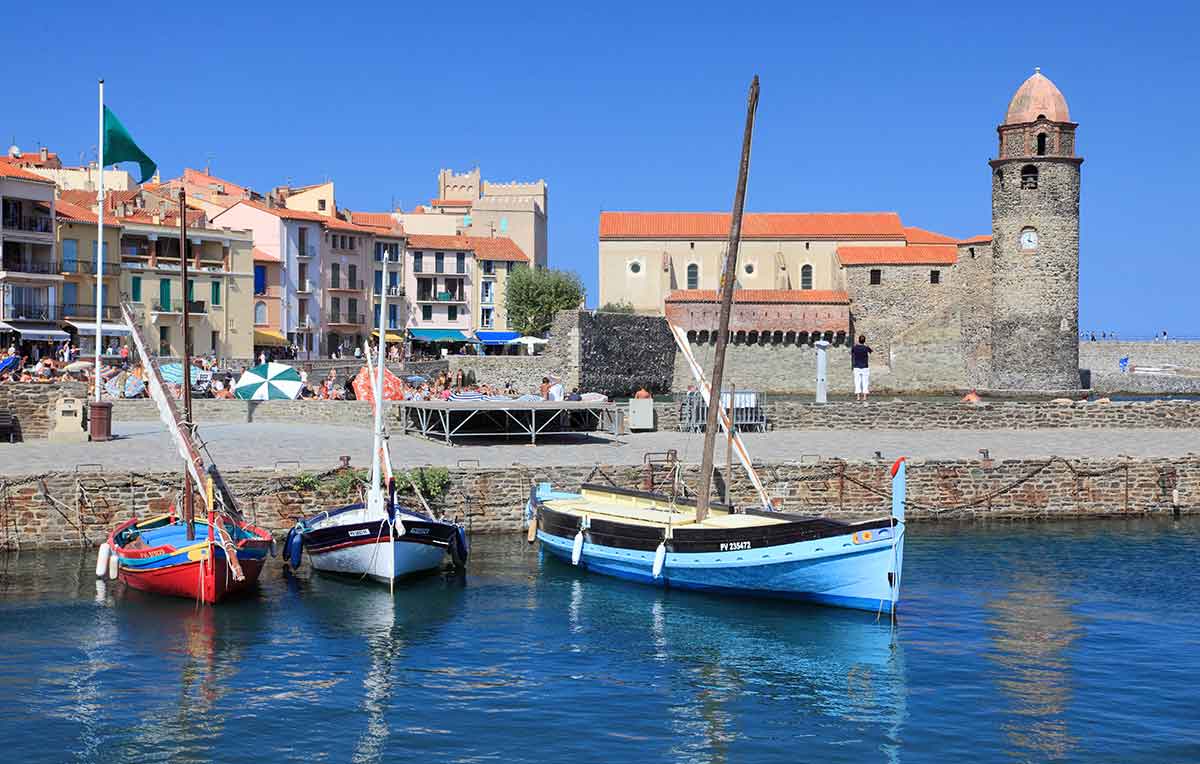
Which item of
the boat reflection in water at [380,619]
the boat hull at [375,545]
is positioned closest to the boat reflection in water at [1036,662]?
the boat reflection in water at [380,619]

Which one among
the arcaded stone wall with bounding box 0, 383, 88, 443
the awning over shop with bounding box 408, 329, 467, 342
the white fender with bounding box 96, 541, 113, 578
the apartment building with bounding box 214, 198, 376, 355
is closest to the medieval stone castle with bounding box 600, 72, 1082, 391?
the awning over shop with bounding box 408, 329, 467, 342

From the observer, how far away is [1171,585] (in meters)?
23.3

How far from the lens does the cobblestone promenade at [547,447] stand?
28406 millimetres

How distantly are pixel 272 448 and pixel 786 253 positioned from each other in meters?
65.2

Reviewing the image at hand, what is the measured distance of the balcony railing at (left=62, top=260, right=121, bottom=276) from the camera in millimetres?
62562

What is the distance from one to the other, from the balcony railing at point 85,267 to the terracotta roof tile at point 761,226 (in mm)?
36877

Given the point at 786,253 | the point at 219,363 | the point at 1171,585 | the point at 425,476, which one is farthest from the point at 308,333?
the point at 1171,585

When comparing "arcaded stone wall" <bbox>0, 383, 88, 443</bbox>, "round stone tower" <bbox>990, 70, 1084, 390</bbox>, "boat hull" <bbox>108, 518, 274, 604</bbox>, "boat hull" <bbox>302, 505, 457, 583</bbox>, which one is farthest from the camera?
"round stone tower" <bbox>990, 70, 1084, 390</bbox>

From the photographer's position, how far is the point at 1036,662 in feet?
61.1

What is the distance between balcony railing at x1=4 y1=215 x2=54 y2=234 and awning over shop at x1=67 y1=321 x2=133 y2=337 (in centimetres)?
434

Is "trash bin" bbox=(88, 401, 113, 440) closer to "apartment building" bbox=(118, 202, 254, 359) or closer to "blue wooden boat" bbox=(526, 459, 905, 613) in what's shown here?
"blue wooden boat" bbox=(526, 459, 905, 613)

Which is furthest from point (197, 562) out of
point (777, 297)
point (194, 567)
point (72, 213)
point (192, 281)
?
point (777, 297)

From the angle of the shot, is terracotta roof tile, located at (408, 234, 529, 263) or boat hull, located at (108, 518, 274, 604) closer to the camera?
boat hull, located at (108, 518, 274, 604)

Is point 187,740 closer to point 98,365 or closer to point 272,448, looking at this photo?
point 272,448
